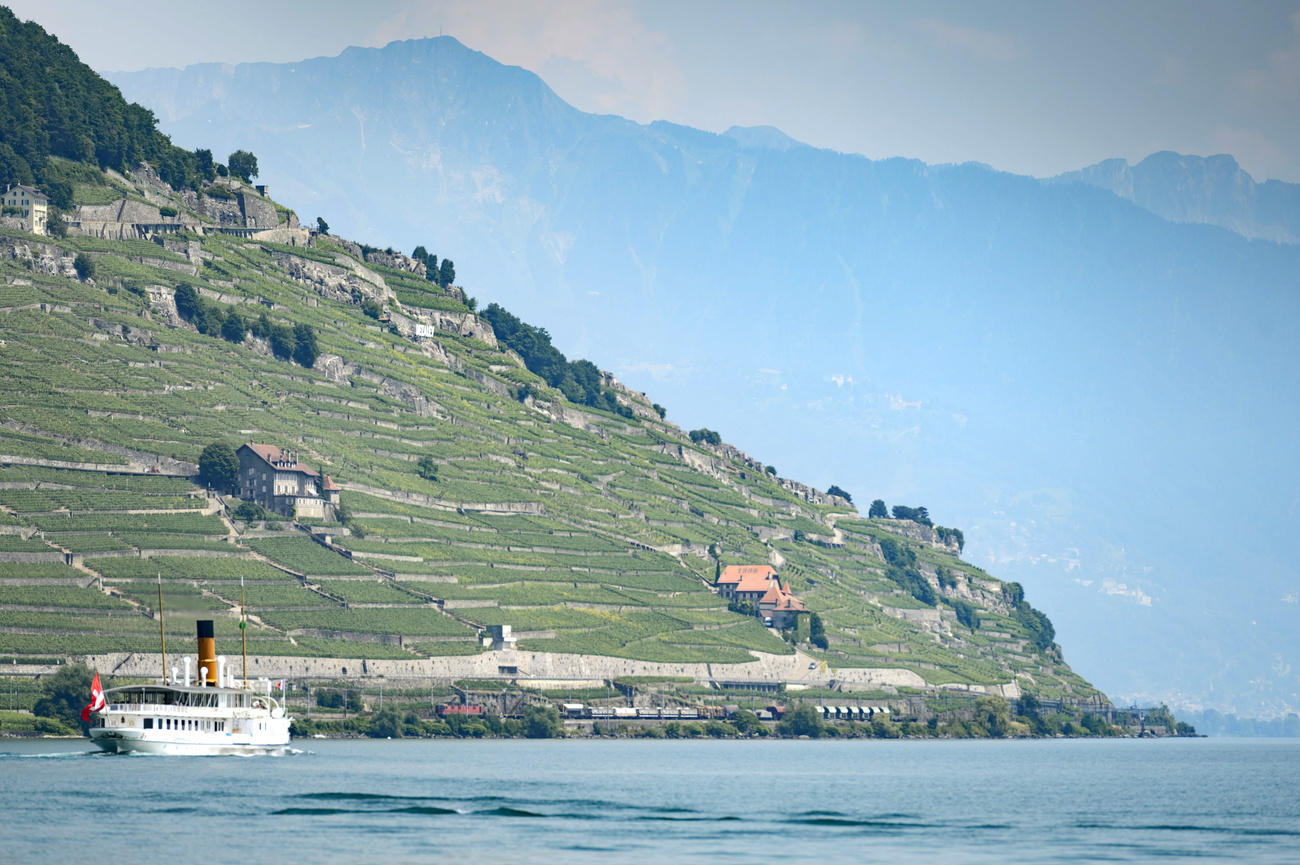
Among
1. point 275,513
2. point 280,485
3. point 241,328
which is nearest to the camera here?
point 275,513

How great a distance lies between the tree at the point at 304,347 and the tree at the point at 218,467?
112 ft

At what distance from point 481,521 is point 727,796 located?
87162mm

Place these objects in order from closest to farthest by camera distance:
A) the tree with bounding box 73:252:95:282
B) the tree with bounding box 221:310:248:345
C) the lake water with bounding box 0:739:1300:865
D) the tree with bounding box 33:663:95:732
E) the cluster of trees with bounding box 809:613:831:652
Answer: the lake water with bounding box 0:739:1300:865 < the tree with bounding box 33:663:95:732 < the tree with bounding box 73:252:95:282 < the tree with bounding box 221:310:248:345 < the cluster of trees with bounding box 809:613:831:652

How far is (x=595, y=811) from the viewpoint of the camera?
82.2 m

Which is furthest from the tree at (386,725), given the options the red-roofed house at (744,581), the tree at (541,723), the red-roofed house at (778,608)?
the red-roofed house at (744,581)

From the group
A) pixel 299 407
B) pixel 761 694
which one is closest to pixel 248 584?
pixel 299 407

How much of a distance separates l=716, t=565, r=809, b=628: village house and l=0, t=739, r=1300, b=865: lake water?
6806cm

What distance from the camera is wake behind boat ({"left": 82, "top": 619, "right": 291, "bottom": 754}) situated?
10344 cm

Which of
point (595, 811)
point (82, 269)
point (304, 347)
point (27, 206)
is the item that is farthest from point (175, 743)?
point (27, 206)

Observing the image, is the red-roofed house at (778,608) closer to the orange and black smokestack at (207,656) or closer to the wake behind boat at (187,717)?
the wake behind boat at (187,717)

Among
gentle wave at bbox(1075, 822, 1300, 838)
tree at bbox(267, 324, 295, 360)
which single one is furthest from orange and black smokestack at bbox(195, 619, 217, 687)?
tree at bbox(267, 324, 295, 360)

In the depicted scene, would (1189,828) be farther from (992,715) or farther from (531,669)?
(992,715)

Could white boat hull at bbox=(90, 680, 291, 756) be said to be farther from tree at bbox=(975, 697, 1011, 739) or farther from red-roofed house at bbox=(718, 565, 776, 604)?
tree at bbox=(975, 697, 1011, 739)

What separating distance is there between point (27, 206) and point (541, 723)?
7523cm
